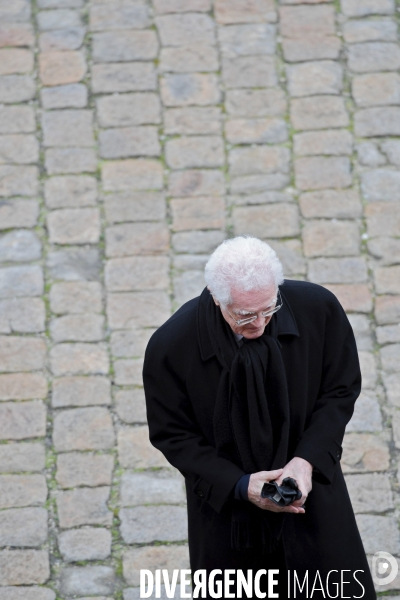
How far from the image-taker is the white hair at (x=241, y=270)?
2.92 metres

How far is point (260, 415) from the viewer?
3080mm

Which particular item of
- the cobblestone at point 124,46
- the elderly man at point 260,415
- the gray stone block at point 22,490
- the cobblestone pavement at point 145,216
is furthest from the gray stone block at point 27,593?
the cobblestone at point 124,46

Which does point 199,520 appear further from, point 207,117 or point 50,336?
point 207,117

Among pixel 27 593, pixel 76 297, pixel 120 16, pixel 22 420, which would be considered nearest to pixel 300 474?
pixel 27 593

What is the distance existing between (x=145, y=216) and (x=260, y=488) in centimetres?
305

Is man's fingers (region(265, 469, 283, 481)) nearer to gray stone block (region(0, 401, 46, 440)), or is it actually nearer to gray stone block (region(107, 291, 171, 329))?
gray stone block (region(0, 401, 46, 440))

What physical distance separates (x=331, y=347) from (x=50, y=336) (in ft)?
8.03

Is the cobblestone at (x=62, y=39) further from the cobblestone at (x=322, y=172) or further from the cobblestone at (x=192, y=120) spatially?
the cobblestone at (x=322, y=172)

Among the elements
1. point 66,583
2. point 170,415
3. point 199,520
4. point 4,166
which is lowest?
point 66,583

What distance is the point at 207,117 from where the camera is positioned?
6293 millimetres

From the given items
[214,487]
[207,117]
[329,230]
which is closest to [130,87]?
[207,117]

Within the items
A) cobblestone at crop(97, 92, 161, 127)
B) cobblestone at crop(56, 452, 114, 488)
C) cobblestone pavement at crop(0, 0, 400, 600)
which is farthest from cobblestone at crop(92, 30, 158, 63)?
cobblestone at crop(56, 452, 114, 488)

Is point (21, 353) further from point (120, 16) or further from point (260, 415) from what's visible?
point (120, 16)

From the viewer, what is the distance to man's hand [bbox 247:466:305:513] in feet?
10.1
